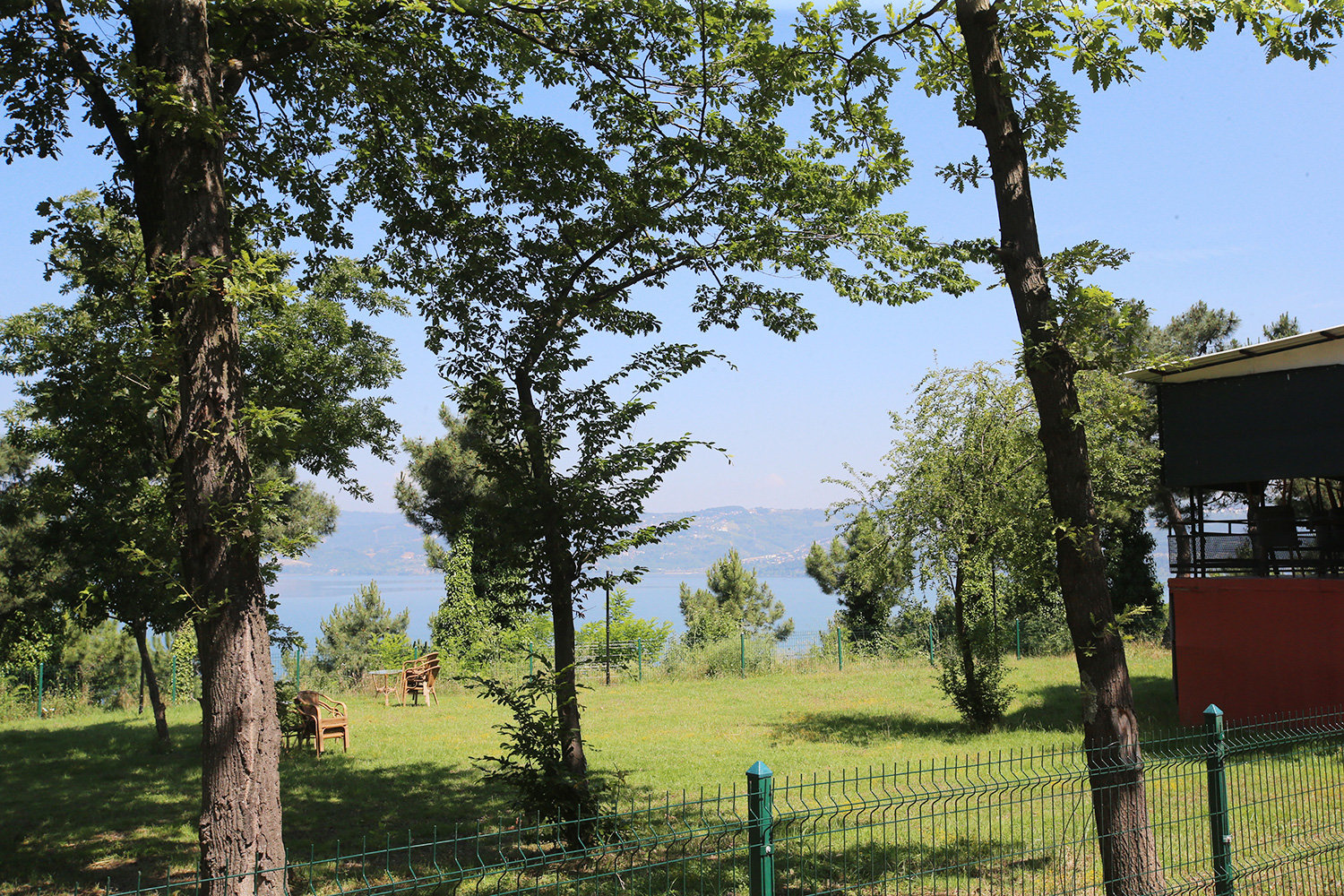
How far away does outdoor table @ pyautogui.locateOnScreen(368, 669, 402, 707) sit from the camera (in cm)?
2041

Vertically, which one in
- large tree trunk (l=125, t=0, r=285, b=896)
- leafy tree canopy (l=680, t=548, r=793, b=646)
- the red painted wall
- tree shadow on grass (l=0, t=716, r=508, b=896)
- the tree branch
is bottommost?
leafy tree canopy (l=680, t=548, r=793, b=646)

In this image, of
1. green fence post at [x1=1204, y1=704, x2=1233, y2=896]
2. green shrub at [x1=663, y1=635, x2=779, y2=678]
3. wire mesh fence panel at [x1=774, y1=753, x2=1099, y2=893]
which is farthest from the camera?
green shrub at [x1=663, y1=635, x2=779, y2=678]

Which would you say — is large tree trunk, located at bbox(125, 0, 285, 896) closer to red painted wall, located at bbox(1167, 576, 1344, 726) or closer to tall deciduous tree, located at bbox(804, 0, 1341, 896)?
tall deciduous tree, located at bbox(804, 0, 1341, 896)

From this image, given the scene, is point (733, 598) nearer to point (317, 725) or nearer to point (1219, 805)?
point (317, 725)

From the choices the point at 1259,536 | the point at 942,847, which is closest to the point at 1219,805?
the point at 942,847

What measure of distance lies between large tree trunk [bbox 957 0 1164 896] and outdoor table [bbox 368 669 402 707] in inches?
678

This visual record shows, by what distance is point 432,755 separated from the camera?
45.2ft

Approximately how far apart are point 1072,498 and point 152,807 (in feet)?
34.9

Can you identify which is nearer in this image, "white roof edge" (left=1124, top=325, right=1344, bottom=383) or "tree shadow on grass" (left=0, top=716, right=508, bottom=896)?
"tree shadow on grass" (left=0, top=716, right=508, bottom=896)

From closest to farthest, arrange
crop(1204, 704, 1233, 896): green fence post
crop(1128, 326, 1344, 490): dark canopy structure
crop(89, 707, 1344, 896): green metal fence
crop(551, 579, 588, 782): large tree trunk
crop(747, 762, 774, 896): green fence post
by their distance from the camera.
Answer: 1. crop(747, 762, 774, 896): green fence post
2. crop(89, 707, 1344, 896): green metal fence
3. crop(1204, 704, 1233, 896): green fence post
4. crop(551, 579, 588, 782): large tree trunk
5. crop(1128, 326, 1344, 490): dark canopy structure

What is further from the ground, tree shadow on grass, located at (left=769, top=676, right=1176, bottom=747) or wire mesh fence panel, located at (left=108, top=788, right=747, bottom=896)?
wire mesh fence panel, located at (left=108, top=788, right=747, bottom=896)

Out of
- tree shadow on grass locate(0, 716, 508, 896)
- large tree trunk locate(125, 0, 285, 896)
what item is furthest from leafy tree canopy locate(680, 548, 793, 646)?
large tree trunk locate(125, 0, 285, 896)

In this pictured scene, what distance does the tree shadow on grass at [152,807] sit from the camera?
319 inches

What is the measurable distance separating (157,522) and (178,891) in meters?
3.25
